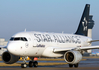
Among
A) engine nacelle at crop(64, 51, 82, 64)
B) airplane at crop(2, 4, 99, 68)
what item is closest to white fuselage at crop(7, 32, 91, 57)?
airplane at crop(2, 4, 99, 68)

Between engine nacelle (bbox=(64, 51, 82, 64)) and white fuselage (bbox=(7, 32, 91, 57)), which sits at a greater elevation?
white fuselage (bbox=(7, 32, 91, 57))

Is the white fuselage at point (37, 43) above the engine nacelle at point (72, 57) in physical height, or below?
above

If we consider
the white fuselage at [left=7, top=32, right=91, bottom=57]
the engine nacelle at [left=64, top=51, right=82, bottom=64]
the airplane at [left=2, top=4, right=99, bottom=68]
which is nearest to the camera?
the white fuselage at [left=7, top=32, right=91, bottom=57]

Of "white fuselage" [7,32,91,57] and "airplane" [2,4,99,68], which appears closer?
"white fuselage" [7,32,91,57]

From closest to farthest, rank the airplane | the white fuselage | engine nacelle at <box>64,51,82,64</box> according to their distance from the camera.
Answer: the white fuselage → the airplane → engine nacelle at <box>64,51,82,64</box>

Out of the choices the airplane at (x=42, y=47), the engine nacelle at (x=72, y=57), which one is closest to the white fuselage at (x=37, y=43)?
the airplane at (x=42, y=47)

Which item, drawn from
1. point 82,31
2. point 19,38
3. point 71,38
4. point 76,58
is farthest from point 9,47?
point 82,31

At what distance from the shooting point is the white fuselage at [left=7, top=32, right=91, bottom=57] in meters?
26.3

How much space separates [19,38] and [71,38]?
34.4ft

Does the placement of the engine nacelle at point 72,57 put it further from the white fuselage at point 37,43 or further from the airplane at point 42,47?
the white fuselage at point 37,43

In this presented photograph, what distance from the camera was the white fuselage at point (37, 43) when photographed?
26.3 metres

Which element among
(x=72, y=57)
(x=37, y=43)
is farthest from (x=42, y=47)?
(x=72, y=57)

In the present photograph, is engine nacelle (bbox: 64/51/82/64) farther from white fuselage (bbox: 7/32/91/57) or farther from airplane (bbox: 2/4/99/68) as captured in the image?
white fuselage (bbox: 7/32/91/57)

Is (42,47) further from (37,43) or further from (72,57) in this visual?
(72,57)
